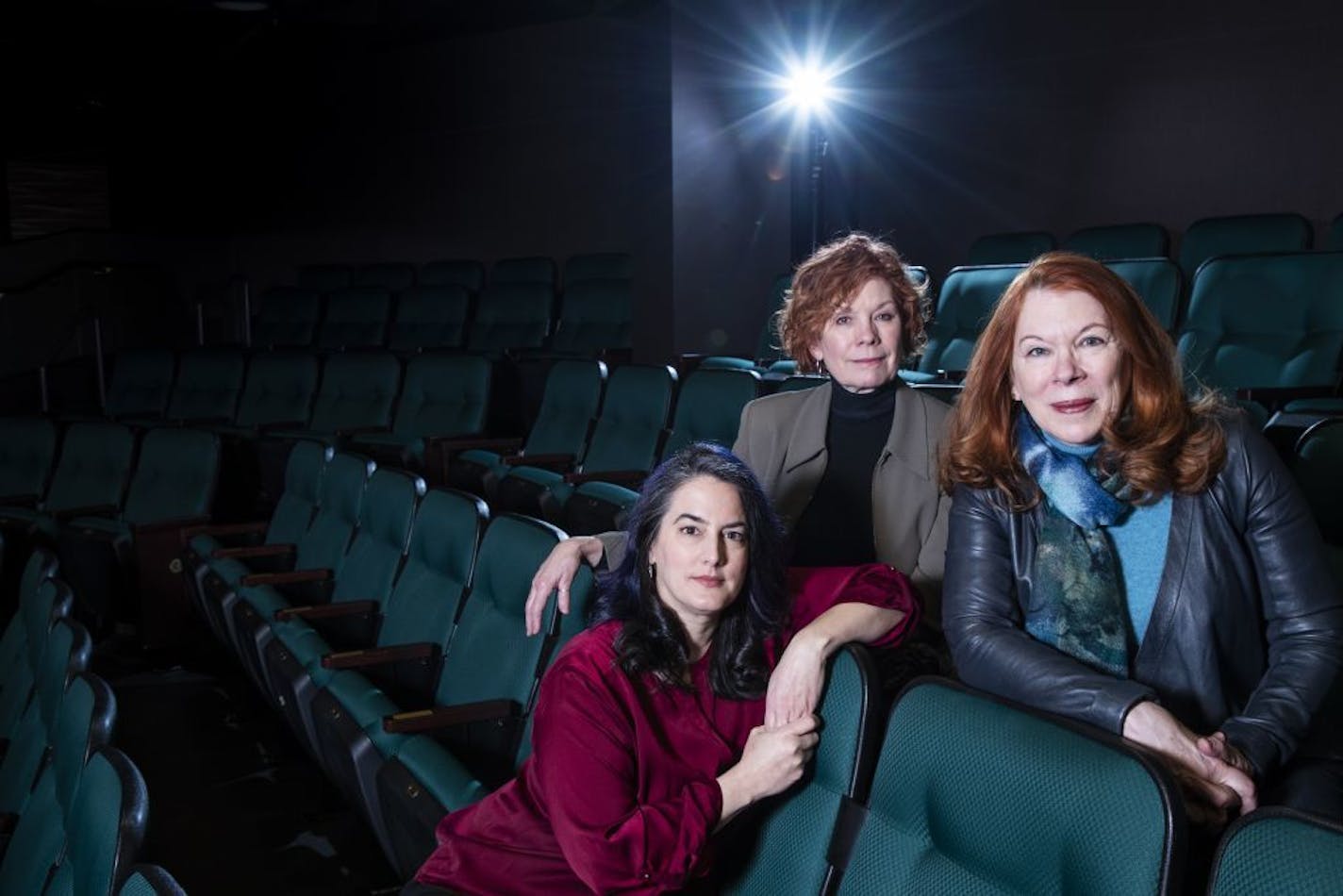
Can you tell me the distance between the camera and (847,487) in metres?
0.81

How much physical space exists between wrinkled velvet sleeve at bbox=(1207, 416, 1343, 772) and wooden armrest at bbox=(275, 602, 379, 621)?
0.89 metres

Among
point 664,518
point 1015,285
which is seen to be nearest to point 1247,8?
point 1015,285

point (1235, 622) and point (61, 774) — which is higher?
point (1235, 622)

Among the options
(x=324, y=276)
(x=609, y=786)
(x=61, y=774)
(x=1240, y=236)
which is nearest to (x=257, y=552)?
(x=61, y=774)

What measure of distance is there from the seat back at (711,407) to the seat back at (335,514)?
41 cm

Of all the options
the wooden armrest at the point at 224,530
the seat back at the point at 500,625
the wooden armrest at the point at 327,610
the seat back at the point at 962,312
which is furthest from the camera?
the seat back at the point at 962,312

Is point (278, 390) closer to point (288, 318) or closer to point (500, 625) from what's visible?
point (288, 318)

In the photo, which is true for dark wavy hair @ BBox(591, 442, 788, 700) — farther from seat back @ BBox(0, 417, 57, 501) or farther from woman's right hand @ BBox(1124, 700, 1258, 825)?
seat back @ BBox(0, 417, 57, 501)

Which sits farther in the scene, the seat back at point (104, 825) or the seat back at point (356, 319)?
the seat back at point (356, 319)

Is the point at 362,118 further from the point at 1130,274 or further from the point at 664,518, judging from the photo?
the point at 664,518

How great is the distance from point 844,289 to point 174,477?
147 cm

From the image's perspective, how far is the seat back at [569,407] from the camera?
187 centimetres

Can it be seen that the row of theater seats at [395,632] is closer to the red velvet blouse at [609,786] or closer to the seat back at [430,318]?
the red velvet blouse at [609,786]

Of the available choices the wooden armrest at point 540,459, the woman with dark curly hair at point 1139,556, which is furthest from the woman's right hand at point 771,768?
the wooden armrest at point 540,459
